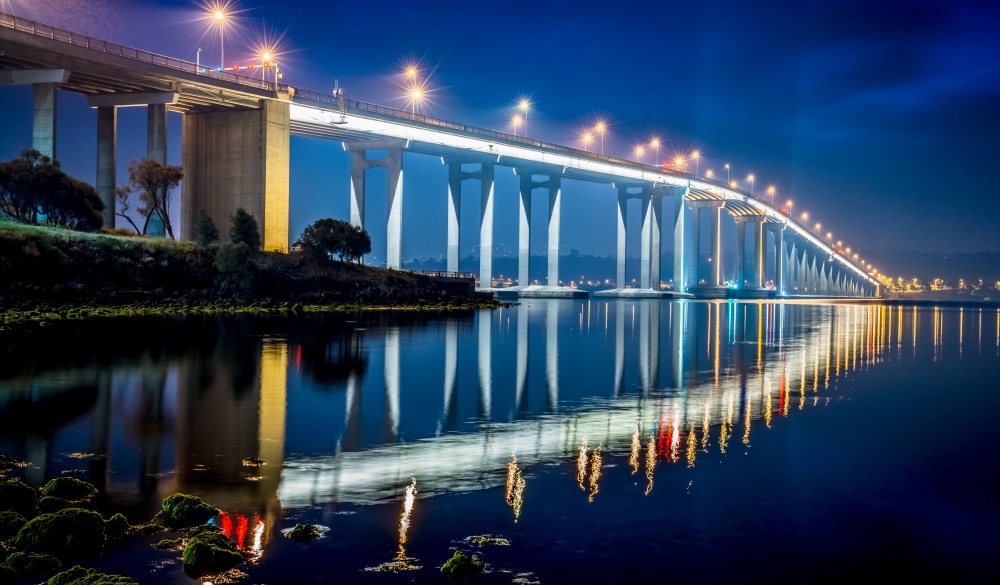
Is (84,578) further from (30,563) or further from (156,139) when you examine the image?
(156,139)

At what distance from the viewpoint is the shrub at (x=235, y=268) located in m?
53.5

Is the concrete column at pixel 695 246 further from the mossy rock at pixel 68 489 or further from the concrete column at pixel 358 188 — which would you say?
the mossy rock at pixel 68 489

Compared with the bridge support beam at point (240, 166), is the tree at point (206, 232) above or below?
below

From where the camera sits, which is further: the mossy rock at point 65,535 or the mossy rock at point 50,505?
the mossy rock at point 50,505

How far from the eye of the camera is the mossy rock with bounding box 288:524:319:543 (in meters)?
8.02

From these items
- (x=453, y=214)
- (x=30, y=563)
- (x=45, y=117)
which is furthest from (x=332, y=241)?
(x=30, y=563)

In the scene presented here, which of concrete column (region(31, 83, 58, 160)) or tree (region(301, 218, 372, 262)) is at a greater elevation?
concrete column (region(31, 83, 58, 160))

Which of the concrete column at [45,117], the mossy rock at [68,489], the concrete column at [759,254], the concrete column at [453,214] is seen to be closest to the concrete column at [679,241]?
the concrete column at [759,254]

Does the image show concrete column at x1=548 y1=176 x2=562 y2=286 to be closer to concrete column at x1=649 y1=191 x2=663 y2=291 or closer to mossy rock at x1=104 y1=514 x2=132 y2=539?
concrete column at x1=649 y1=191 x2=663 y2=291

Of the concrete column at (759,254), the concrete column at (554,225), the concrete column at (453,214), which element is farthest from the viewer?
the concrete column at (759,254)

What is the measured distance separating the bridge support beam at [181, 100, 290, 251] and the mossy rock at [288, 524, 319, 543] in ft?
184

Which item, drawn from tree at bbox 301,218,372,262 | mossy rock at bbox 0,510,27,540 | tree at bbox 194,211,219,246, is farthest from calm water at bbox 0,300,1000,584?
tree at bbox 301,218,372,262

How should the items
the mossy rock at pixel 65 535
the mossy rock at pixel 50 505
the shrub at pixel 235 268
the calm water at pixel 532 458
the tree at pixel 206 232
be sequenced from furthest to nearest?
1. the tree at pixel 206 232
2. the shrub at pixel 235 268
3. the mossy rock at pixel 50 505
4. the calm water at pixel 532 458
5. the mossy rock at pixel 65 535

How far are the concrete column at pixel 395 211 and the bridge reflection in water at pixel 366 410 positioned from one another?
181ft
